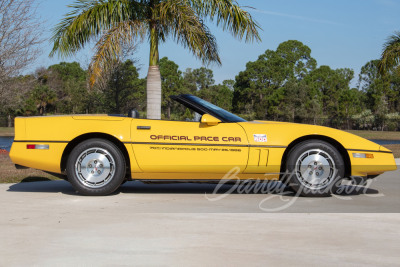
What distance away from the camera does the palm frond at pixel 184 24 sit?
487 inches

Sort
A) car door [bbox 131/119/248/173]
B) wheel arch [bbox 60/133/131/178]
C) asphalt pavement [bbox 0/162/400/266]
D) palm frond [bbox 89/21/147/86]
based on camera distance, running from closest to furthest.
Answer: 1. asphalt pavement [bbox 0/162/400/266]
2. car door [bbox 131/119/248/173]
3. wheel arch [bbox 60/133/131/178]
4. palm frond [bbox 89/21/147/86]

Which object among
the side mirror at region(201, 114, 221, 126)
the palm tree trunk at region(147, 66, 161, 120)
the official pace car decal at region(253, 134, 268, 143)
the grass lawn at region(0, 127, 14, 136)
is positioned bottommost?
the grass lawn at region(0, 127, 14, 136)

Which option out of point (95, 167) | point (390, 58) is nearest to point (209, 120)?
point (95, 167)

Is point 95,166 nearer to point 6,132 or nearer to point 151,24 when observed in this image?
point 151,24

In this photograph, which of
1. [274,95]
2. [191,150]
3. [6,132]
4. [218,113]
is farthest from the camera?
[274,95]

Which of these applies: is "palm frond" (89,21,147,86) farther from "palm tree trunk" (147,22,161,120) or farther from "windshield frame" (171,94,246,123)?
"windshield frame" (171,94,246,123)

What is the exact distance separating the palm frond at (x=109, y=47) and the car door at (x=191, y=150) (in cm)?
641

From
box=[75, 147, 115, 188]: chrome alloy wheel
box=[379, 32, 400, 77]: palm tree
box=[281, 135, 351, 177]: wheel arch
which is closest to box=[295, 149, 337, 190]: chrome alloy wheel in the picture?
box=[281, 135, 351, 177]: wheel arch

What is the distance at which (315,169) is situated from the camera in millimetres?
5992

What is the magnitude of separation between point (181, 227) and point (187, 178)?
1.79 metres

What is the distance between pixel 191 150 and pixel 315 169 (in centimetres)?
158

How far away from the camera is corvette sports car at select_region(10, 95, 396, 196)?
5918 mm

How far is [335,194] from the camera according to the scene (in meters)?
6.43

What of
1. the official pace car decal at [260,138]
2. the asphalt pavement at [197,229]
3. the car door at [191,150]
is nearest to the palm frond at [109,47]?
the asphalt pavement at [197,229]
